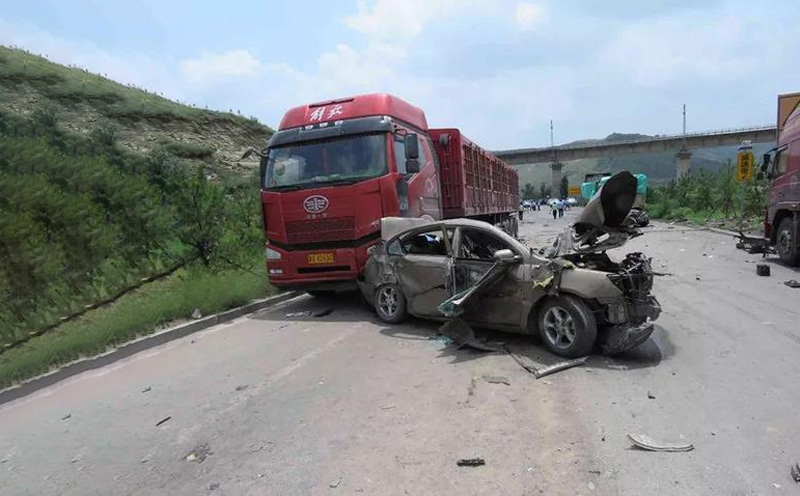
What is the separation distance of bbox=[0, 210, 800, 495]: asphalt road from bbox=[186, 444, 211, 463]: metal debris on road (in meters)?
0.02

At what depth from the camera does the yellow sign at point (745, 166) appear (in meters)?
20.8

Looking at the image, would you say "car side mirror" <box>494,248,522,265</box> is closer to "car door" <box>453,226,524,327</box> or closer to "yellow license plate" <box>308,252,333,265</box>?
"car door" <box>453,226,524,327</box>

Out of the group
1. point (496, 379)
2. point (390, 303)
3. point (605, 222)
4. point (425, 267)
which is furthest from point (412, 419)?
point (605, 222)

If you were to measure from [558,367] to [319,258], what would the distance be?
465 centimetres

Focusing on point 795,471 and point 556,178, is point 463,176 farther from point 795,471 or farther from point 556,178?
point 556,178

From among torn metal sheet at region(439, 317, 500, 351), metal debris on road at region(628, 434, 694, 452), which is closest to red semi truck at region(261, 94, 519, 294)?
torn metal sheet at region(439, 317, 500, 351)

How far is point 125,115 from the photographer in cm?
3416

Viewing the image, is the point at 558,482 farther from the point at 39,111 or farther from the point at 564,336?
the point at 39,111

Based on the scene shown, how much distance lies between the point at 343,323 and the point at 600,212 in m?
4.17

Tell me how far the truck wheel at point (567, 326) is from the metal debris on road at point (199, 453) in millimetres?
3689

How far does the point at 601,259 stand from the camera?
6746mm

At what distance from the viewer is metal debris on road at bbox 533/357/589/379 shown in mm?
5457

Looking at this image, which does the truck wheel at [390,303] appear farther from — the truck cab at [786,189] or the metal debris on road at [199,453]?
the truck cab at [786,189]

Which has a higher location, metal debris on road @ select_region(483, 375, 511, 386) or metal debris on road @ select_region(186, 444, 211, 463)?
metal debris on road @ select_region(186, 444, 211, 463)
